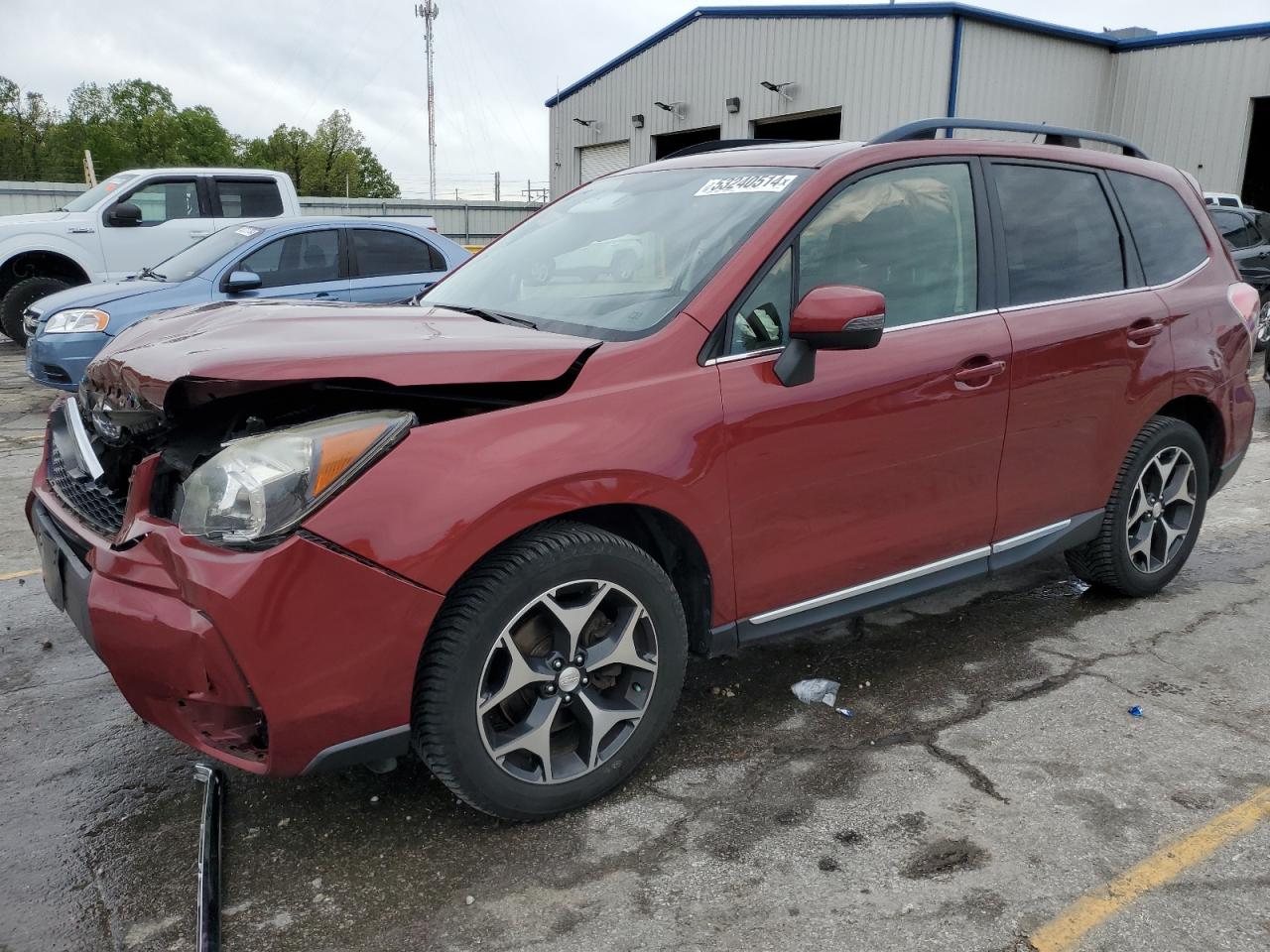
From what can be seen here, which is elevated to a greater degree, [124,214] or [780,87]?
[780,87]

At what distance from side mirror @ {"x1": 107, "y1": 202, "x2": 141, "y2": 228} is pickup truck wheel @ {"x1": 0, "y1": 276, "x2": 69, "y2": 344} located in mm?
962

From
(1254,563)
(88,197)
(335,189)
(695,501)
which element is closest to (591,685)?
(695,501)

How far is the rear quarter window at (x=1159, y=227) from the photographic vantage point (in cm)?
401

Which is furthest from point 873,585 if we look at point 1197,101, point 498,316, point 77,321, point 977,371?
point 1197,101

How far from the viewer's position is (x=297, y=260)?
8648 millimetres

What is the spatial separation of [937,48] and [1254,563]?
16.2 metres

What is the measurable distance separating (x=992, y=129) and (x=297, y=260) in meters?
6.50

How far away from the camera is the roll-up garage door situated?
2698cm

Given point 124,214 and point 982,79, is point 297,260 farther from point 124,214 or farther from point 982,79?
point 982,79

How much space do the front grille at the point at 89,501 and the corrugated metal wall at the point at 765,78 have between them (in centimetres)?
1869

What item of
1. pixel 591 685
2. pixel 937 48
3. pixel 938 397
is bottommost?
pixel 591 685

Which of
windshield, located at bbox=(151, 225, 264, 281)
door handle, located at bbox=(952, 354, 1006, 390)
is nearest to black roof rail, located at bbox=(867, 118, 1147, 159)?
door handle, located at bbox=(952, 354, 1006, 390)

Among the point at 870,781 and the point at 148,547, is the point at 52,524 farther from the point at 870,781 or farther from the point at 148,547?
the point at 870,781

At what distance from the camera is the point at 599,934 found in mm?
2234
